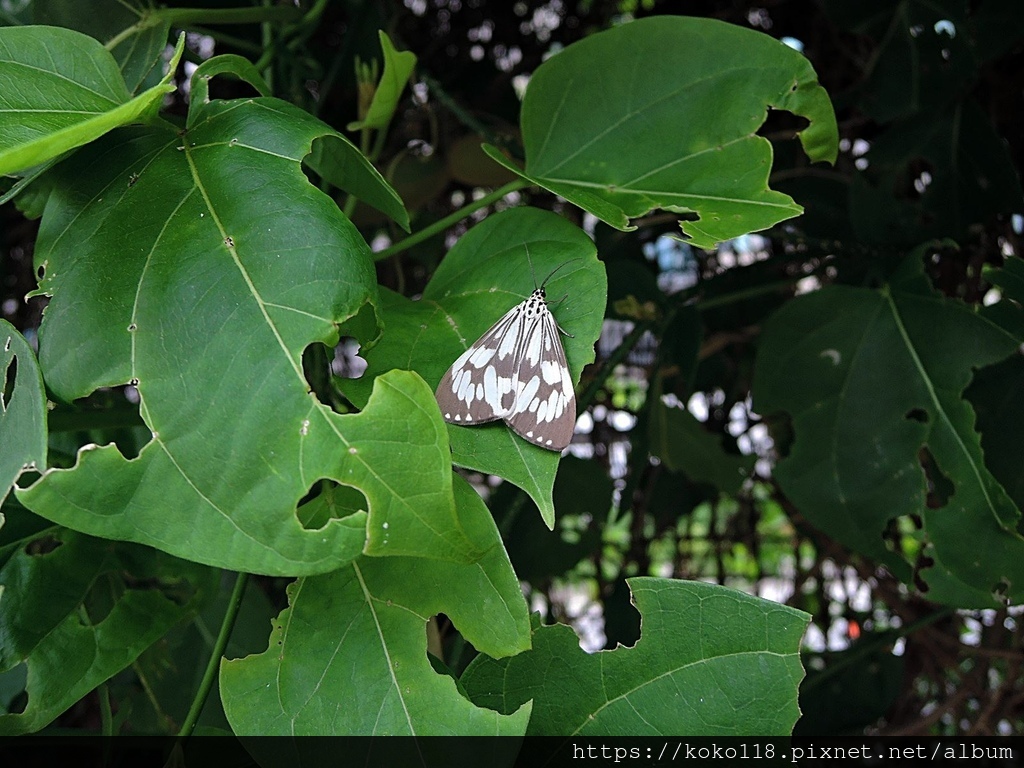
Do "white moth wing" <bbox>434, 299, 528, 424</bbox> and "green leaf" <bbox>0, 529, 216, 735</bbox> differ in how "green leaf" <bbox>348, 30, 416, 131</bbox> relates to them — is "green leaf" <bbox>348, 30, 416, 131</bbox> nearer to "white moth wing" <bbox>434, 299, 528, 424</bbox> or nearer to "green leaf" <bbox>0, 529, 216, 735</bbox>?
"white moth wing" <bbox>434, 299, 528, 424</bbox>

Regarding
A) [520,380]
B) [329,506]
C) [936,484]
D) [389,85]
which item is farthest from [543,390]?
[936,484]

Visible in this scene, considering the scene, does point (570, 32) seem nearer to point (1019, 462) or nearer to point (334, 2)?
point (334, 2)

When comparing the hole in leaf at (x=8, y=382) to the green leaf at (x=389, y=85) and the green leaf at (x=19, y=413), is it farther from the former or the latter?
the green leaf at (x=389, y=85)

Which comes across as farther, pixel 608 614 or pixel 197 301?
pixel 608 614

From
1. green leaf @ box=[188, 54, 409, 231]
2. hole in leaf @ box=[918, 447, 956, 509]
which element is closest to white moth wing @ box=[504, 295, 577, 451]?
green leaf @ box=[188, 54, 409, 231]

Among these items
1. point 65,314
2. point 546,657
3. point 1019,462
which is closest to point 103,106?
point 65,314

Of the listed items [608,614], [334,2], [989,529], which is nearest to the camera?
[989,529]

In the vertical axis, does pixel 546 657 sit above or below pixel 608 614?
above
